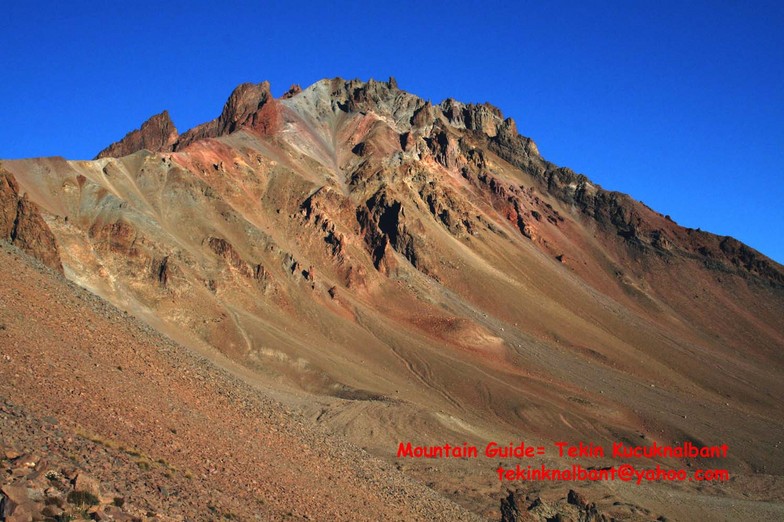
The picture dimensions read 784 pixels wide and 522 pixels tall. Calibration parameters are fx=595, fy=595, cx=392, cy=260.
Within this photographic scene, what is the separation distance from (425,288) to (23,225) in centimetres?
5212

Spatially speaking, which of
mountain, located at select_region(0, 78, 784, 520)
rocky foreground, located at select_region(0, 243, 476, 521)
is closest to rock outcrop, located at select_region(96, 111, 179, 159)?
mountain, located at select_region(0, 78, 784, 520)

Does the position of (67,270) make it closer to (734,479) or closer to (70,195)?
(70,195)

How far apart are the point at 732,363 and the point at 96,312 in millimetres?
91809

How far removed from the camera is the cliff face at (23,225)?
42.8 meters

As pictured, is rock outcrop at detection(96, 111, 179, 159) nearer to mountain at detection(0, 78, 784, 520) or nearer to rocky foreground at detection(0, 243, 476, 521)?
mountain at detection(0, 78, 784, 520)

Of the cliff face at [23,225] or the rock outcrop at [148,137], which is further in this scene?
the rock outcrop at [148,137]

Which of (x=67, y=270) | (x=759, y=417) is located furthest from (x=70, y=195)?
(x=759, y=417)

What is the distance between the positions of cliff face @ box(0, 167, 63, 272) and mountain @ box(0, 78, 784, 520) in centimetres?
66

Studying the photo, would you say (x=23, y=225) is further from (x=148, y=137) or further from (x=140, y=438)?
(x=148, y=137)

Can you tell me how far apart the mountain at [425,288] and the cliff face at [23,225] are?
0.66 meters

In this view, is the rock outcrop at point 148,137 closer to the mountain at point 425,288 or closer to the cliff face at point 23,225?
the mountain at point 425,288

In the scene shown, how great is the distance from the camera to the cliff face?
4281cm

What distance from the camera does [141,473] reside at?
1388cm

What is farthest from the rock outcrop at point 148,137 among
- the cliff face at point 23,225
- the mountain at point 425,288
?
the cliff face at point 23,225
